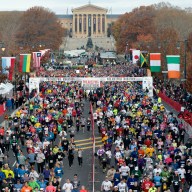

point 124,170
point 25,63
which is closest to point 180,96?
point 25,63

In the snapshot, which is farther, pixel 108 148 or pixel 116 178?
pixel 108 148

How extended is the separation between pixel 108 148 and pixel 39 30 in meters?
107

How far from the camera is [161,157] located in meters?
24.2

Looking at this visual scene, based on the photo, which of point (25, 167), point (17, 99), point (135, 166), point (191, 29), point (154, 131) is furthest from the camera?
point (191, 29)

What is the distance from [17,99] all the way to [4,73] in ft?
21.7

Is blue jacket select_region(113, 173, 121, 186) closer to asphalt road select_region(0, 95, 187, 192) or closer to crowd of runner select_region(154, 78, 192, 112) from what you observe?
asphalt road select_region(0, 95, 187, 192)

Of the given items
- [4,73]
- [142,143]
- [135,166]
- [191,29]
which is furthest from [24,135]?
[191,29]

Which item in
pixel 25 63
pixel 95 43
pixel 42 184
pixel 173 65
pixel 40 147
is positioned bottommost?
pixel 42 184

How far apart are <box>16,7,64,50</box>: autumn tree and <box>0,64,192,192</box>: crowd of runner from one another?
84296 millimetres

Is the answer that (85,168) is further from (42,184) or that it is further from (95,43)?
(95,43)

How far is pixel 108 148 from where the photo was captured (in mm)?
26281

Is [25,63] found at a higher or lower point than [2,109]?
higher

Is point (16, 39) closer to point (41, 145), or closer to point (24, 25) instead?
point (24, 25)

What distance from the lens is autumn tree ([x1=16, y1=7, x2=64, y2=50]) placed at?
128 meters
